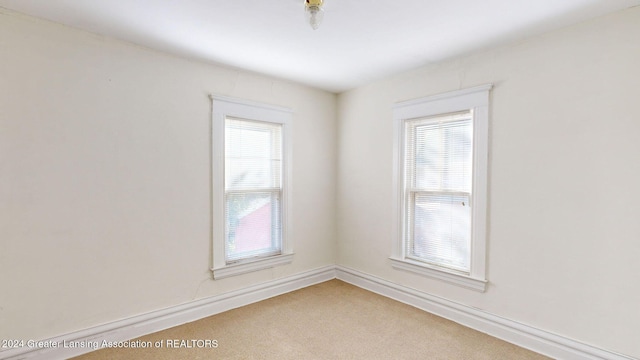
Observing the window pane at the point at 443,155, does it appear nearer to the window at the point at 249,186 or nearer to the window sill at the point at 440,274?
the window sill at the point at 440,274

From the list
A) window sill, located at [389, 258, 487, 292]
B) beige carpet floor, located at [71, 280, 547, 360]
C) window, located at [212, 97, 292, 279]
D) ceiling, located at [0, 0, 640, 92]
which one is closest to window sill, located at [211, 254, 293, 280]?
window, located at [212, 97, 292, 279]

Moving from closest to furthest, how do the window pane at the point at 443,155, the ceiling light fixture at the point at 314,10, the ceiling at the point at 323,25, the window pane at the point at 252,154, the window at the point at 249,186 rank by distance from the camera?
the ceiling light fixture at the point at 314,10 < the ceiling at the point at 323,25 < the window pane at the point at 443,155 < the window at the point at 249,186 < the window pane at the point at 252,154

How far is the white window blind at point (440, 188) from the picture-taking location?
8.83ft

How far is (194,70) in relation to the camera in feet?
8.94

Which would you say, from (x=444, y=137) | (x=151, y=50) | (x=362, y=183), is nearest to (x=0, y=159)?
(x=151, y=50)

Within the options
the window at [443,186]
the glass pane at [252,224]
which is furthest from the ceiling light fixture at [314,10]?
the glass pane at [252,224]

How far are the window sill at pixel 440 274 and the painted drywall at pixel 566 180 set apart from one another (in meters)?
0.07

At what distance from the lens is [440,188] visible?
2.87 m

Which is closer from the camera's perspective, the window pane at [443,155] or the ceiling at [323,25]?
the ceiling at [323,25]

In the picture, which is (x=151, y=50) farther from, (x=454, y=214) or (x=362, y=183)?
(x=454, y=214)

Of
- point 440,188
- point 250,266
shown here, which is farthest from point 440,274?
point 250,266

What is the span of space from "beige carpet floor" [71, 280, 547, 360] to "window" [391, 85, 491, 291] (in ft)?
1.52

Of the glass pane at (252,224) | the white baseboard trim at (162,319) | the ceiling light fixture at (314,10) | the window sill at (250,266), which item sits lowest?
the white baseboard trim at (162,319)

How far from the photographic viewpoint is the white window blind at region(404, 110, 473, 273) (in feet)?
8.83
